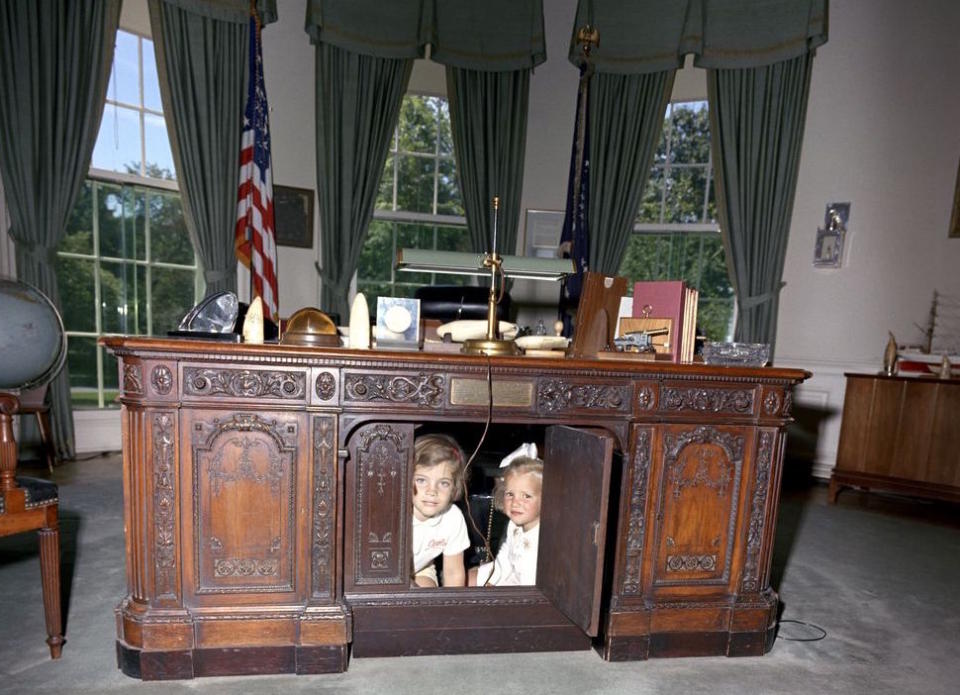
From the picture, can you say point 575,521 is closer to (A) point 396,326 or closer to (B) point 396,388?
(B) point 396,388

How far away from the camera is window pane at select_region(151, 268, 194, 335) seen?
462 cm

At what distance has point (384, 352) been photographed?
169cm

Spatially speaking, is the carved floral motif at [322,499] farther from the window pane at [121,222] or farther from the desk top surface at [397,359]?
the window pane at [121,222]

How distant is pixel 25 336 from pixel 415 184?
4.05 m

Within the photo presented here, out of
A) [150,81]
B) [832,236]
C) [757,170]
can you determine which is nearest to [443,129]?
[150,81]

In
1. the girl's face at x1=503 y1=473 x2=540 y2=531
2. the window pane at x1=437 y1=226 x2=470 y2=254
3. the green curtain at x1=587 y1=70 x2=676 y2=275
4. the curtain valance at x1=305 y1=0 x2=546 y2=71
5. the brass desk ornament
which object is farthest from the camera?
the window pane at x1=437 y1=226 x2=470 y2=254

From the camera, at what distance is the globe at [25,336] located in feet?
5.64

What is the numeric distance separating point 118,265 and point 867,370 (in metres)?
6.42

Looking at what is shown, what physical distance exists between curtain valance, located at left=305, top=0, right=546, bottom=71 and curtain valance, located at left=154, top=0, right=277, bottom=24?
1.26 ft

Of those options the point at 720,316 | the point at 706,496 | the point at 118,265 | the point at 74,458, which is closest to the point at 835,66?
the point at 720,316

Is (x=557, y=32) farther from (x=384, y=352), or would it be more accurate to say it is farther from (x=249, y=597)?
(x=249, y=597)

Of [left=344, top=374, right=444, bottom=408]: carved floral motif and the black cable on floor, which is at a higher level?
[left=344, top=374, right=444, bottom=408]: carved floral motif

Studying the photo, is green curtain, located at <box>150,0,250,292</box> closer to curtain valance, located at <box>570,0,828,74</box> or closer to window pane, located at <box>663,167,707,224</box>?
curtain valance, located at <box>570,0,828,74</box>

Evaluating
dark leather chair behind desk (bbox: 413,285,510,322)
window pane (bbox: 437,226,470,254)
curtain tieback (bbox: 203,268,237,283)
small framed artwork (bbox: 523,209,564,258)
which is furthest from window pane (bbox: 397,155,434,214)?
dark leather chair behind desk (bbox: 413,285,510,322)
